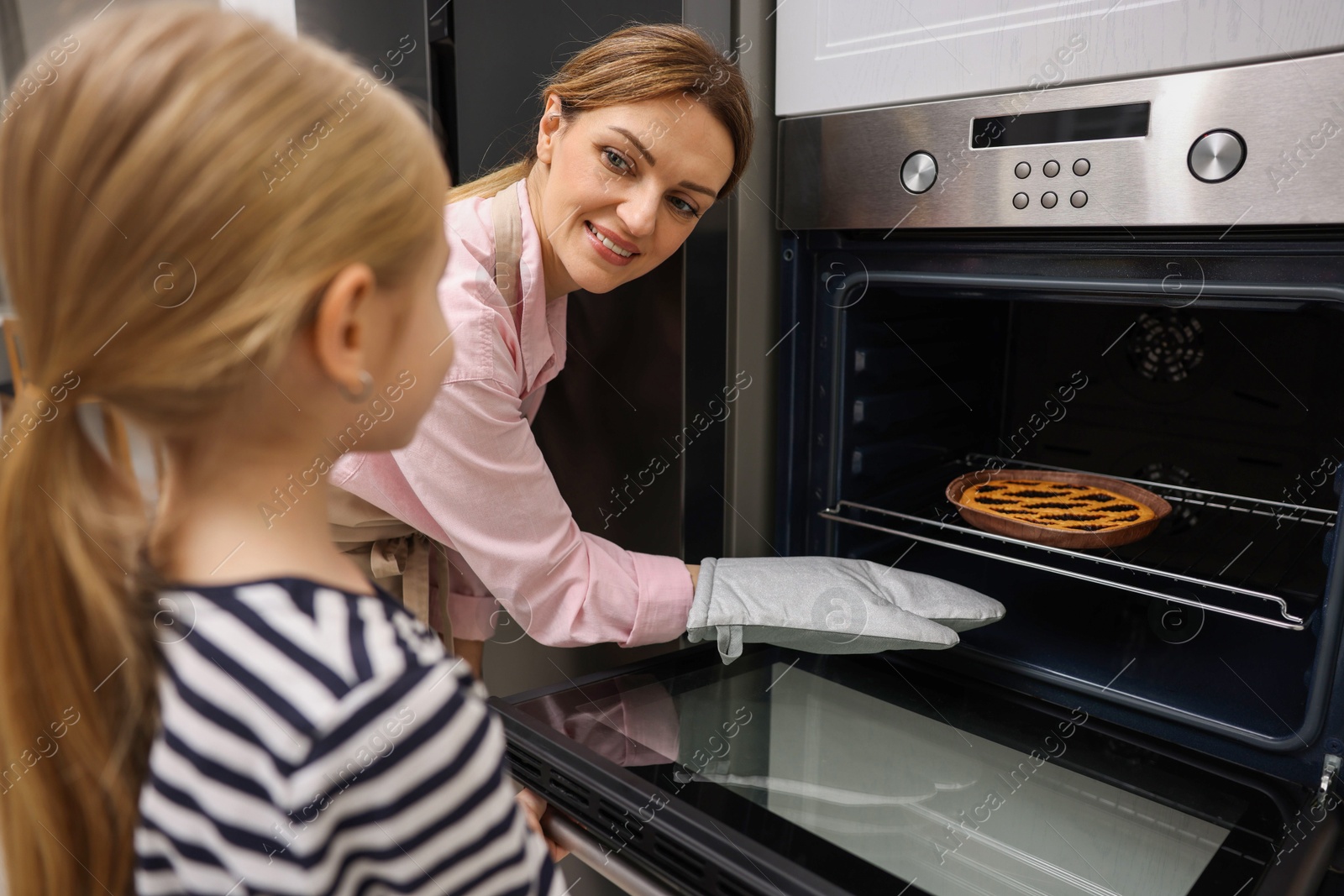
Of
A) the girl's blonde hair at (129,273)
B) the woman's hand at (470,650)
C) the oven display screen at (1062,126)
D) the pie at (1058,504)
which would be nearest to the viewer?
the girl's blonde hair at (129,273)

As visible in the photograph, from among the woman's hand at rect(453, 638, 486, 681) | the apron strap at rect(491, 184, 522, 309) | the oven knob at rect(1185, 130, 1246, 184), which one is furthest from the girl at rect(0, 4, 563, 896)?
the woman's hand at rect(453, 638, 486, 681)

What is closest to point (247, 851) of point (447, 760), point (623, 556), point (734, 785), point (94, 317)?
point (447, 760)

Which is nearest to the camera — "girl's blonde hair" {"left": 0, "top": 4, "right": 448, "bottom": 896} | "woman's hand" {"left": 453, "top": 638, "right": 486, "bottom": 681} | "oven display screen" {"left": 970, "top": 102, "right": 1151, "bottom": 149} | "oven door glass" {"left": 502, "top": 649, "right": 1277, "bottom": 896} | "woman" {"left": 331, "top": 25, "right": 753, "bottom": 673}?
"girl's blonde hair" {"left": 0, "top": 4, "right": 448, "bottom": 896}

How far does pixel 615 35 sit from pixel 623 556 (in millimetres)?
582

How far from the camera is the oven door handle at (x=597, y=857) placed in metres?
0.76

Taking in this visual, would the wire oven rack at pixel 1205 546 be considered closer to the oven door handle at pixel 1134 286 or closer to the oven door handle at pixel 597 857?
the oven door handle at pixel 1134 286

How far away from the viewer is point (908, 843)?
0.76 m

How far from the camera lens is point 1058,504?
1.18 meters

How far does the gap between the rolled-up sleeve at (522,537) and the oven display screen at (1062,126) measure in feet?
1.81

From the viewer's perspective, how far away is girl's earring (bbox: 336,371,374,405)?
1.46ft

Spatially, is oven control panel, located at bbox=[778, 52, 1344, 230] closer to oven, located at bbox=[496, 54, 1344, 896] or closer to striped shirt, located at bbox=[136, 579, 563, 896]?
oven, located at bbox=[496, 54, 1344, 896]

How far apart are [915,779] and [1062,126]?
63 cm

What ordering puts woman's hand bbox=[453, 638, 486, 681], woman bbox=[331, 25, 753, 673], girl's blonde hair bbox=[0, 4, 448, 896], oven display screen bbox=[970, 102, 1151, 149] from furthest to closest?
woman's hand bbox=[453, 638, 486, 681]
woman bbox=[331, 25, 753, 673]
oven display screen bbox=[970, 102, 1151, 149]
girl's blonde hair bbox=[0, 4, 448, 896]

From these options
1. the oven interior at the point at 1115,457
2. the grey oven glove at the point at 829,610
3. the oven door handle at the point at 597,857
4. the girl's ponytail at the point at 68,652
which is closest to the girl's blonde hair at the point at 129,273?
the girl's ponytail at the point at 68,652
